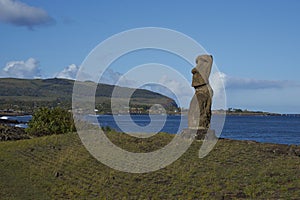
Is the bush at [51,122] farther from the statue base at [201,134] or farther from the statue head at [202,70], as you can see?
the statue base at [201,134]

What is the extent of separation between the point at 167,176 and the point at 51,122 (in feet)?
95.0

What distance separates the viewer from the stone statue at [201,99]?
89.9 ft

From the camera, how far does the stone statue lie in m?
27.4

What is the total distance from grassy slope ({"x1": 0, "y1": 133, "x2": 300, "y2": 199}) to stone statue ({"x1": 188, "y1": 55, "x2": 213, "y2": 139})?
181 cm

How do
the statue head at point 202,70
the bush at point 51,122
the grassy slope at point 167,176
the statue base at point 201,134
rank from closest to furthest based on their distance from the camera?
1. the grassy slope at point 167,176
2. the statue base at point 201,134
3. the statue head at point 202,70
4. the bush at point 51,122

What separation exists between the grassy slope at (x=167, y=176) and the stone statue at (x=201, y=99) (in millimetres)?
1809

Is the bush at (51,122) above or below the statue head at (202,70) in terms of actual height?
below

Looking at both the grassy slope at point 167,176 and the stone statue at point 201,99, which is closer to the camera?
the grassy slope at point 167,176

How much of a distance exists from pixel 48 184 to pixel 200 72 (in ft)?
41.7

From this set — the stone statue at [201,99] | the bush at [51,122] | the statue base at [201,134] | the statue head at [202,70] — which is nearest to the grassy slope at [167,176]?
the statue base at [201,134]

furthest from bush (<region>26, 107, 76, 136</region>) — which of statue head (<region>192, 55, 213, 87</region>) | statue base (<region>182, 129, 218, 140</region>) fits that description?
statue base (<region>182, 129, 218, 140</region>)

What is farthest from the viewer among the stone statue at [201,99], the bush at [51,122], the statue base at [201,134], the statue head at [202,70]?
the bush at [51,122]

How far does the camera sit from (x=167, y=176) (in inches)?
706

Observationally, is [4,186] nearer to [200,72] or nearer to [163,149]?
[163,149]
